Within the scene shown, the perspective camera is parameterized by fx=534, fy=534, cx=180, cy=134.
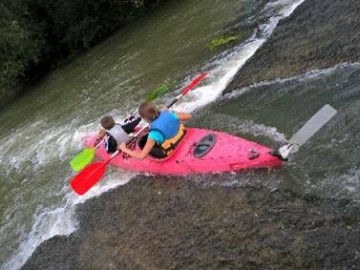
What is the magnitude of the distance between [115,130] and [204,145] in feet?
6.01

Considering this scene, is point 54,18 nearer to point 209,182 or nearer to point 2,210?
point 2,210

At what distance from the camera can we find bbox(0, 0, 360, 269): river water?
266 inches

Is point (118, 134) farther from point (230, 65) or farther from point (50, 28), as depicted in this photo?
point (50, 28)

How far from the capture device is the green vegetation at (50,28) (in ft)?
61.3

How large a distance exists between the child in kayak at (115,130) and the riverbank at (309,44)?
Result: 2.03m

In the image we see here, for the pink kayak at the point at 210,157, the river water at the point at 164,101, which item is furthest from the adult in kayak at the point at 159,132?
the river water at the point at 164,101

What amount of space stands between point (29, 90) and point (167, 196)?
1297cm

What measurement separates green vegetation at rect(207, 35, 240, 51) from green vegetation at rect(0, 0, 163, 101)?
7439 mm

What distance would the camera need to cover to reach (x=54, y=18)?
2033 centimetres

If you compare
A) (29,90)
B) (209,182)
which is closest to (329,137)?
(209,182)

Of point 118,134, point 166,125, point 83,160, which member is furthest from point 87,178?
point 166,125

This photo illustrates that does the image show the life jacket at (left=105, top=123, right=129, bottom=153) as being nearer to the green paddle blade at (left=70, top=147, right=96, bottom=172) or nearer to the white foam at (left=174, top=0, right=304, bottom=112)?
the green paddle blade at (left=70, top=147, right=96, bottom=172)

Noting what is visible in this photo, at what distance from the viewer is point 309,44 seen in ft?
30.8

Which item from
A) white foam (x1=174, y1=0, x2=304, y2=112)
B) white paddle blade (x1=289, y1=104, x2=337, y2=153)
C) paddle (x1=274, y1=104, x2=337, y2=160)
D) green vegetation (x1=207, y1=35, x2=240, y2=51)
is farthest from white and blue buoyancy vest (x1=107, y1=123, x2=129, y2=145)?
green vegetation (x1=207, y1=35, x2=240, y2=51)
